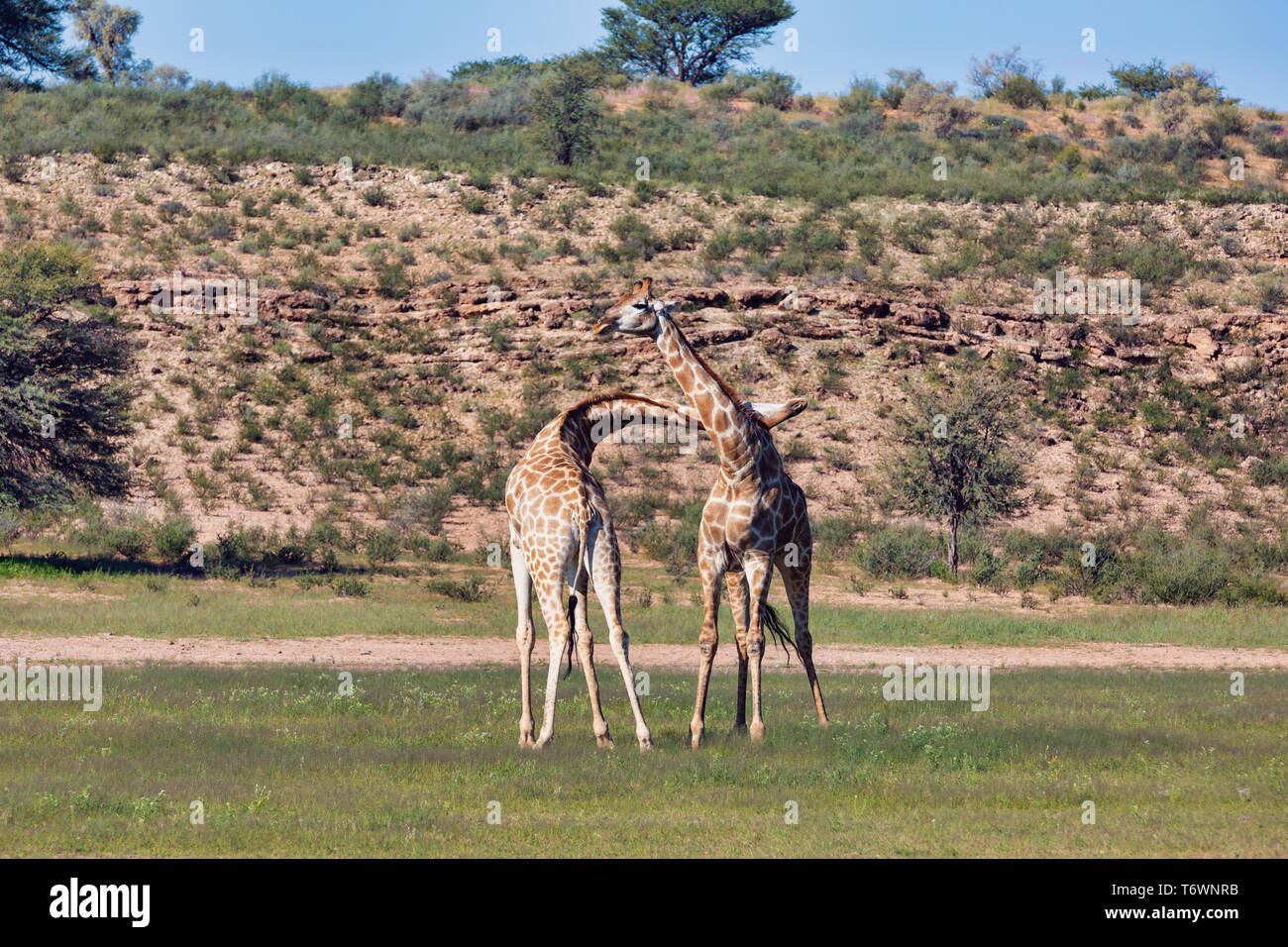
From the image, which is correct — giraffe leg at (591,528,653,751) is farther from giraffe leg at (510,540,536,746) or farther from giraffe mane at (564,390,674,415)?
giraffe mane at (564,390,674,415)

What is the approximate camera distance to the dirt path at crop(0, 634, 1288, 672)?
18016 mm

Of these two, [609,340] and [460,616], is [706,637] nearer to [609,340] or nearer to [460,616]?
[460,616]

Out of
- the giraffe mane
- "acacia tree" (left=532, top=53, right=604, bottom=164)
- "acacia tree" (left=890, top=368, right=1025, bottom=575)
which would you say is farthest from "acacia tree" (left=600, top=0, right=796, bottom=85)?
the giraffe mane

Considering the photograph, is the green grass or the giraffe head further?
the giraffe head

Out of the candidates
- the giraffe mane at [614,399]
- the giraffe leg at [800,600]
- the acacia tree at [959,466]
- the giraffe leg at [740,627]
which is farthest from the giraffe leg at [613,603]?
the acacia tree at [959,466]

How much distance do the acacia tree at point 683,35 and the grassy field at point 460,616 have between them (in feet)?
172

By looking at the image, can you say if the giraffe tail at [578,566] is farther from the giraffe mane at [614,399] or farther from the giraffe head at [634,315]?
the giraffe mane at [614,399]

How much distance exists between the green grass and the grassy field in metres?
5.88

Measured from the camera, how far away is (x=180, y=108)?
55406 mm

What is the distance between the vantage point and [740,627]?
1275 cm

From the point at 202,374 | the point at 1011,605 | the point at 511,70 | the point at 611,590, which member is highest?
the point at 511,70
